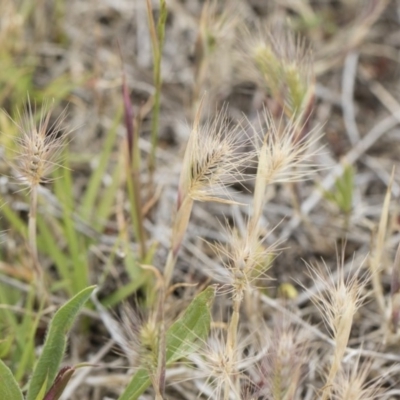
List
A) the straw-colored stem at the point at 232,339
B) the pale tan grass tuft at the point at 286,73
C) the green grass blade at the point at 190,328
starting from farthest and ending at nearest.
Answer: the pale tan grass tuft at the point at 286,73 → the green grass blade at the point at 190,328 → the straw-colored stem at the point at 232,339

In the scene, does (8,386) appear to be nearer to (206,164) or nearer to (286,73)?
(206,164)

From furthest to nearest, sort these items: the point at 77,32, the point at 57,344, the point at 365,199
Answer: the point at 77,32 → the point at 365,199 → the point at 57,344

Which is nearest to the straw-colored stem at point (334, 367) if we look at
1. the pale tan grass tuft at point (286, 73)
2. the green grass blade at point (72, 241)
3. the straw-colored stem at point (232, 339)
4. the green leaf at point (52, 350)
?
the straw-colored stem at point (232, 339)

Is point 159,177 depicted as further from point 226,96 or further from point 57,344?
point 57,344

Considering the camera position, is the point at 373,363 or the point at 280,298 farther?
the point at 280,298

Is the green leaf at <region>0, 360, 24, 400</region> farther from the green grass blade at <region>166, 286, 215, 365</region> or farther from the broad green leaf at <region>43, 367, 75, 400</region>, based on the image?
the green grass blade at <region>166, 286, 215, 365</region>

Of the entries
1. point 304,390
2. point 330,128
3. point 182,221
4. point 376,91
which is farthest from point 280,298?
point 376,91

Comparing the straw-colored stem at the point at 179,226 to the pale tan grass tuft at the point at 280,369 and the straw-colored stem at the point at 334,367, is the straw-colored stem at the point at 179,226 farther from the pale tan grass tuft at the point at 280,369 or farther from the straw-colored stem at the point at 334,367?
the straw-colored stem at the point at 334,367

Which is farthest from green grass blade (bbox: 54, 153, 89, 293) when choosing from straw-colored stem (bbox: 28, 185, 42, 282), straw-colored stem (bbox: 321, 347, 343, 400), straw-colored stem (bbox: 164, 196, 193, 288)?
straw-colored stem (bbox: 321, 347, 343, 400)
